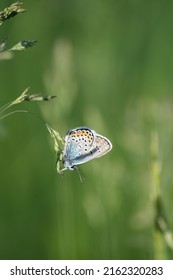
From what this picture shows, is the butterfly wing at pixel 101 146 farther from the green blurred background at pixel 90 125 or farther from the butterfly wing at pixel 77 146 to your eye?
the green blurred background at pixel 90 125

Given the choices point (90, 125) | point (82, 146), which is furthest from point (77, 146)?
point (90, 125)

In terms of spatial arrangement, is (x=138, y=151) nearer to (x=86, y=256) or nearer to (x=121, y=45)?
(x=86, y=256)

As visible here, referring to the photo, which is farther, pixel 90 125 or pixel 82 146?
pixel 90 125

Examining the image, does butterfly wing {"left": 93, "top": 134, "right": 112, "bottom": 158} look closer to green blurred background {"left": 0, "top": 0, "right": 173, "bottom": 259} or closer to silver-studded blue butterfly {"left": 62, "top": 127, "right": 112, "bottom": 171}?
silver-studded blue butterfly {"left": 62, "top": 127, "right": 112, "bottom": 171}

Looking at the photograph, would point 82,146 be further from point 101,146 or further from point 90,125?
point 90,125

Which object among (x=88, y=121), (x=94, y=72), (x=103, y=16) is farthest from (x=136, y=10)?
(x=88, y=121)

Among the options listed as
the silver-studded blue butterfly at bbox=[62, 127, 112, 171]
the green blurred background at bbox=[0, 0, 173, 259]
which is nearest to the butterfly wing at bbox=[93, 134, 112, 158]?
the silver-studded blue butterfly at bbox=[62, 127, 112, 171]

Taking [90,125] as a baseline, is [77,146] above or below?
above
